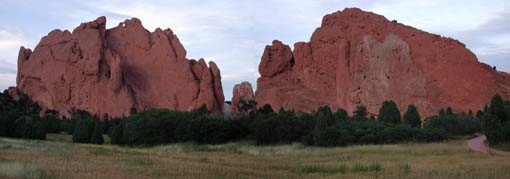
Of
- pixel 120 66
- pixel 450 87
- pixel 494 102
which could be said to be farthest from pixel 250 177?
pixel 120 66

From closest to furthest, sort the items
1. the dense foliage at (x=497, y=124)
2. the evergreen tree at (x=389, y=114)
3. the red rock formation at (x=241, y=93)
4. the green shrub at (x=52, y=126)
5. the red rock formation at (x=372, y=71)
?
1. the dense foliage at (x=497, y=124)
2. the evergreen tree at (x=389, y=114)
3. the green shrub at (x=52, y=126)
4. the red rock formation at (x=372, y=71)
5. the red rock formation at (x=241, y=93)

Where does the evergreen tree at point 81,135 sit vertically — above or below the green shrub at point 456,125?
below

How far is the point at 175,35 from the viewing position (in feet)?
418

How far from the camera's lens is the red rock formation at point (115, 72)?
117 m

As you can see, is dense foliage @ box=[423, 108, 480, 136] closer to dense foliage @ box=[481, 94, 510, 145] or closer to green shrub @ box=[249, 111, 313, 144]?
green shrub @ box=[249, 111, 313, 144]

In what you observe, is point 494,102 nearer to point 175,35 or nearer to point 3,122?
point 3,122

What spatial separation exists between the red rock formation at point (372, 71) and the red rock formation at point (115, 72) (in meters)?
15.6

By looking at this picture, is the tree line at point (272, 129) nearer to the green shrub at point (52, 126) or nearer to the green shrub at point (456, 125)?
the green shrub at point (456, 125)

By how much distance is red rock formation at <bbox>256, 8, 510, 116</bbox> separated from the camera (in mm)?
98500

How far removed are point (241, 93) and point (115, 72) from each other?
2403 cm

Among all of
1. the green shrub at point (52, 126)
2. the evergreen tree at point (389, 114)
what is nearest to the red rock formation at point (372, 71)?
the evergreen tree at point (389, 114)

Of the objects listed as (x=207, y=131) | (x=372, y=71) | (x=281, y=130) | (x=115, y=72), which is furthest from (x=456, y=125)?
(x=115, y=72)

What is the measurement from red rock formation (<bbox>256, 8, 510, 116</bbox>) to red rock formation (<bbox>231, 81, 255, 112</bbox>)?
2.07 m

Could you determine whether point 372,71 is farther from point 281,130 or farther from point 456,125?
point 281,130
